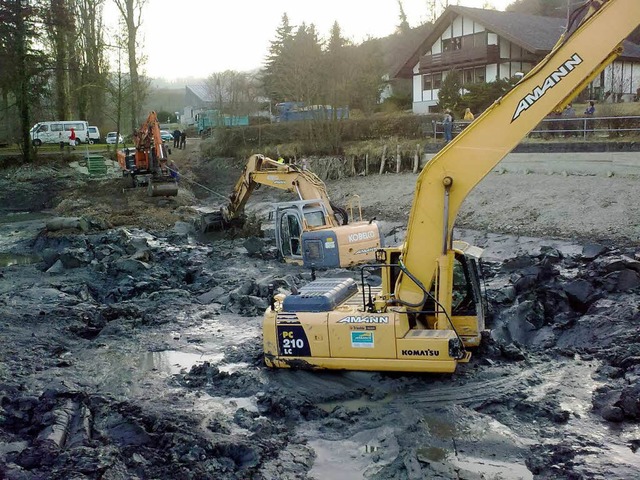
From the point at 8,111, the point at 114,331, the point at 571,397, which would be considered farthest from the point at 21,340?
the point at 8,111

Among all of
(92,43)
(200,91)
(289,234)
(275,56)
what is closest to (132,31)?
(92,43)

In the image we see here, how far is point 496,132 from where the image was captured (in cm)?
829

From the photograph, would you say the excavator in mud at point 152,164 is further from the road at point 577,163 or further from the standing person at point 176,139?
the standing person at point 176,139

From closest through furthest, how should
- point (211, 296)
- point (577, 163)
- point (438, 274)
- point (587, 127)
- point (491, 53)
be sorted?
point (438, 274) < point (211, 296) < point (577, 163) < point (587, 127) < point (491, 53)

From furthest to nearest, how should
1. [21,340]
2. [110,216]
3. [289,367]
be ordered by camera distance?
1. [110,216]
2. [21,340]
3. [289,367]

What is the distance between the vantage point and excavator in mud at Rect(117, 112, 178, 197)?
28.6 meters

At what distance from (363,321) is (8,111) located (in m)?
39.0

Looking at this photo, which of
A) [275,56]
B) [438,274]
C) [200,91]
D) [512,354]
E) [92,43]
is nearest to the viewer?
[438,274]

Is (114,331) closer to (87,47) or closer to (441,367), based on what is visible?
(441,367)

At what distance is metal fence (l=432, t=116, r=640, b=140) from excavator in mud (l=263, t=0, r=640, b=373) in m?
14.7

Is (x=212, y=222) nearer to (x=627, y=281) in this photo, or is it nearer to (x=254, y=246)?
(x=254, y=246)

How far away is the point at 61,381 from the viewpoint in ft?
31.3

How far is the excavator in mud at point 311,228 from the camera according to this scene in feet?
53.7

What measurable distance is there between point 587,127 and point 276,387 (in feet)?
61.2
